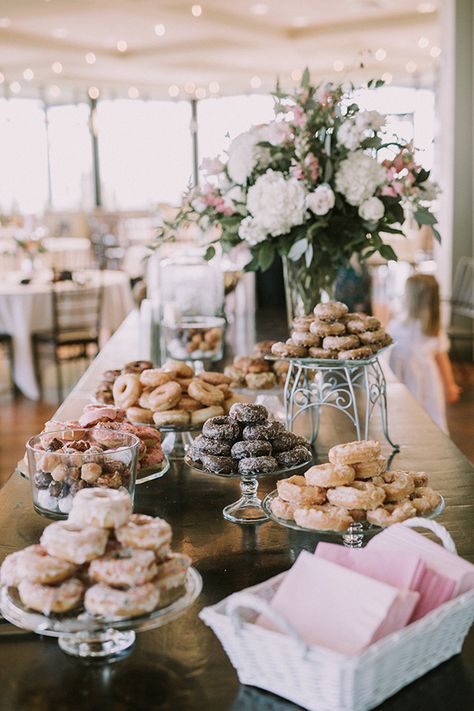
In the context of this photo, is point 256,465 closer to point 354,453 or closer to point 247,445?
point 247,445

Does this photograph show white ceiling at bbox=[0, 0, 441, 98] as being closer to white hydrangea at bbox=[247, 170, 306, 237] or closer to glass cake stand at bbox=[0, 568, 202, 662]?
white hydrangea at bbox=[247, 170, 306, 237]

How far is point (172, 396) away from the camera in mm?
1890

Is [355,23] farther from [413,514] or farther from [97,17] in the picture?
[413,514]

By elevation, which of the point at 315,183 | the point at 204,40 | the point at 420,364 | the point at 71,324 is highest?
the point at 204,40

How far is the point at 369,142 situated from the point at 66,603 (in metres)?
1.59

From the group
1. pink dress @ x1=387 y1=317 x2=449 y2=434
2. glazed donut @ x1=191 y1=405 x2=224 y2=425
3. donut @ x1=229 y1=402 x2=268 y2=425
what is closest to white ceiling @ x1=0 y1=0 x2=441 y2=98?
pink dress @ x1=387 y1=317 x2=449 y2=434

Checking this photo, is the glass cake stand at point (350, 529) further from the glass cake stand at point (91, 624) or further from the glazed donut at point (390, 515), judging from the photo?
the glass cake stand at point (91, 624)

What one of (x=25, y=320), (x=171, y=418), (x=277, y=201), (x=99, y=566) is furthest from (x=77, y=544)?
(x=25, y=320)

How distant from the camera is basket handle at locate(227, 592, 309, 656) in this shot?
34.7 inches

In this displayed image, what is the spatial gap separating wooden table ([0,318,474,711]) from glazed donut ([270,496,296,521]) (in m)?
Result: 0.08

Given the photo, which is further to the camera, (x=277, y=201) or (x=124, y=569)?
(x=277, y=201)

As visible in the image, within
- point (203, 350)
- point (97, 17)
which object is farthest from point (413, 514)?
point (97, 17)

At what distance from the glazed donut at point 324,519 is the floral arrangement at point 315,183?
1.08 m

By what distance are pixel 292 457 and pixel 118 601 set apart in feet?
1.85
